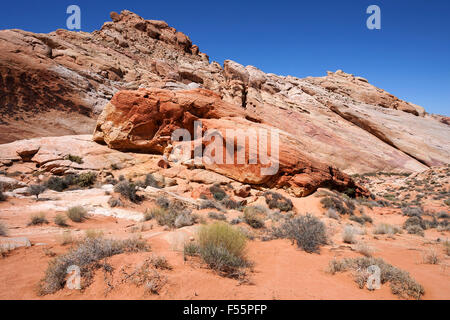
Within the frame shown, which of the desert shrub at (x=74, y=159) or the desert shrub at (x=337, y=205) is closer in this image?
the desert shrub at (x=337, y=205)

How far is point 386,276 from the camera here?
11.4 feet

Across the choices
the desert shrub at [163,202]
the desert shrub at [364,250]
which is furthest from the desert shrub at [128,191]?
the desert shrub at [364,250]

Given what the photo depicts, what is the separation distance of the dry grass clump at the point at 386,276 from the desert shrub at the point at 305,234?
104 cm

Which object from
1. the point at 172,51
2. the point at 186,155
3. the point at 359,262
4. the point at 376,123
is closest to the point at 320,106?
the point at 376,123

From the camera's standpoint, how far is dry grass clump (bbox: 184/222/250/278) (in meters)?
3.66

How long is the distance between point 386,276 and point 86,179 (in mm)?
12786

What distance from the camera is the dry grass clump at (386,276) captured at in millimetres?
3143

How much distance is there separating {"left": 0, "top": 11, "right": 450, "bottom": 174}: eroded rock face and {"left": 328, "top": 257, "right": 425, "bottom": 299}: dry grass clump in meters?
11.7

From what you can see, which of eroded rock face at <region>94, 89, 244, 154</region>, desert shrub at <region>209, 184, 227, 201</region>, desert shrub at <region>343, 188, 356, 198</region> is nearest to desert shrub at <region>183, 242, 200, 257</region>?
desert shrub at <region>209, 184, 227, 201</region>

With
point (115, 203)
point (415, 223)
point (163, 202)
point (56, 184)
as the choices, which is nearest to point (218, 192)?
point (163, 202)

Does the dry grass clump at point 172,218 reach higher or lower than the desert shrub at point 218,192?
lower

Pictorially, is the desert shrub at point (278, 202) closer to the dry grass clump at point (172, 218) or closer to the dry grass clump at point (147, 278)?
the dry grass clump at point (172, 218)

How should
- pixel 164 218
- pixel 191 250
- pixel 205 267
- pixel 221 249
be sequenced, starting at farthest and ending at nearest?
pixel 164 218
pixel 191 250
pixel 221 249
pixel 205 267

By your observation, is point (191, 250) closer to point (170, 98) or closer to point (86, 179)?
point (86, 179)
